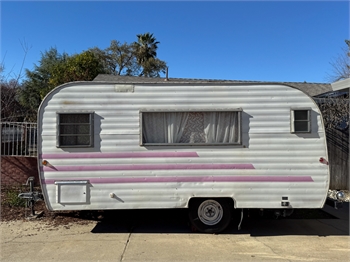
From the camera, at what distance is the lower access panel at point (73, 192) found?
539 centimetres

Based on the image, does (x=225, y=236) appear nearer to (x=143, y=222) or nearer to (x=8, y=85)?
(x=143, y=222)

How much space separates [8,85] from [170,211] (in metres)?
12.0

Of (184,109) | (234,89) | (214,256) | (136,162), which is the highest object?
(234,89)

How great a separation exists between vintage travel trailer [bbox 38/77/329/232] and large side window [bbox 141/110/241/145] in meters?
0.03

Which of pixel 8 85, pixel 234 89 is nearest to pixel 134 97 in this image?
pixel 234 89

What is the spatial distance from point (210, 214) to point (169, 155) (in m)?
1.43

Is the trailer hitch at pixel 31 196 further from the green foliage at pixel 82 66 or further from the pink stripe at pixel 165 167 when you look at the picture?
the green foliage at pixel 82 66

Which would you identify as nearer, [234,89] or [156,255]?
[156,255]

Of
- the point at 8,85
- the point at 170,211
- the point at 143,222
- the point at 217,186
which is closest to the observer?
the point at 217,186

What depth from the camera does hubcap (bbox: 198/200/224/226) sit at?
562 centimetres

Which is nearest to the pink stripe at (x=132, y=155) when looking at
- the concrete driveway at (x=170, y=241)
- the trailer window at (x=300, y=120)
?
the concrete driveway at (x=170, y=241)

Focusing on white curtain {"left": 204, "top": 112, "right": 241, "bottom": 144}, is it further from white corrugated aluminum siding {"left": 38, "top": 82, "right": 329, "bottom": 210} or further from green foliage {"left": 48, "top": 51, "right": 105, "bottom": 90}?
green foliage {"left": 48, "top": 51, "right": 105, "bottom": 90}

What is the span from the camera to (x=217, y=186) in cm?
546

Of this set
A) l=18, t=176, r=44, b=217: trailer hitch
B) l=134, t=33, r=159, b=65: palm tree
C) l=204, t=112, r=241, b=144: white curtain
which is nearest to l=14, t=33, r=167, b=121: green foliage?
l=134, t=33, r=159, b=65: palm tree
